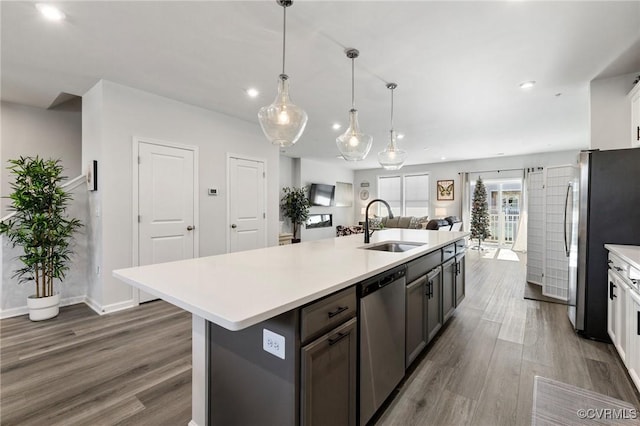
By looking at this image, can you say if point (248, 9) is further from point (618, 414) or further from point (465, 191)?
point (465, 191)

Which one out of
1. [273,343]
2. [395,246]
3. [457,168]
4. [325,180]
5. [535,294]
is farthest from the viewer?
[325,180]

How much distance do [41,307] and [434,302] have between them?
4.05m

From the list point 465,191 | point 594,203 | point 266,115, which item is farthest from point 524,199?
point 266,115

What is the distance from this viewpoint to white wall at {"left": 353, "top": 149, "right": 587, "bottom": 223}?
7754mm

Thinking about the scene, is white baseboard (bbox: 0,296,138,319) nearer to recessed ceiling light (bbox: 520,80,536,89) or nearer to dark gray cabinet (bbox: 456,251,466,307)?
dark gray cabinet (bbox: 456,251,466,307)

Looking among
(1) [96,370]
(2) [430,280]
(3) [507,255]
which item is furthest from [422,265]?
(3) [507,255]

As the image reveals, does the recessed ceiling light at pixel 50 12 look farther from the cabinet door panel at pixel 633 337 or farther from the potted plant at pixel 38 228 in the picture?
the cabinet door panel at pixel 633 337

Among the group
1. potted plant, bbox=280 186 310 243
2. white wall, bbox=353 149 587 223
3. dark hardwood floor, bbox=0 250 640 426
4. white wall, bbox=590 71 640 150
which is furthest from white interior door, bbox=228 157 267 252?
white wall, bbox=353 149 587 223

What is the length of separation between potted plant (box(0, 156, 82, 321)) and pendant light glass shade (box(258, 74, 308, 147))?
2754 millimetres

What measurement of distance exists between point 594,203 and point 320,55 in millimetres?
2836

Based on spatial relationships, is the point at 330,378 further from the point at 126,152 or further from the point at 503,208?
the point at 503,208

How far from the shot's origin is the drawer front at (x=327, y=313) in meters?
1.14

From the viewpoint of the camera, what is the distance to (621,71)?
2.98 meters

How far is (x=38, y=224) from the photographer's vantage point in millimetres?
3033
